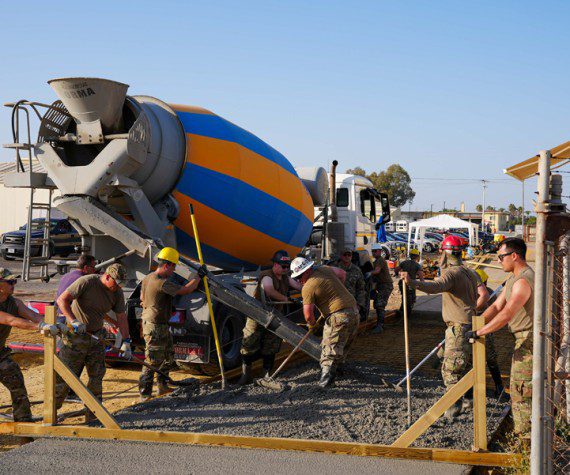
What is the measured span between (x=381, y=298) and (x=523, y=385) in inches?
311

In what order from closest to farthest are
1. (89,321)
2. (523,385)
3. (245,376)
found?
(523,385) < (89,321) < (245,376)

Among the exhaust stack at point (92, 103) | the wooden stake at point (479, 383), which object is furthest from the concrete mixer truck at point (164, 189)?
the wooden stake at point (479, 383)

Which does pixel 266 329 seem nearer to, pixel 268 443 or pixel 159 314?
pixel 159 314

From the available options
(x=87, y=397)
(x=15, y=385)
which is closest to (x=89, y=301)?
(x=15, y=385)

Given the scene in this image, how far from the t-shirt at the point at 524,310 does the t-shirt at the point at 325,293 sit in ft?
7.71

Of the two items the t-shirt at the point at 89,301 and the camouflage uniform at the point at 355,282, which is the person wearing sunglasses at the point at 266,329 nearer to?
the t-shirt at the point at 89,301

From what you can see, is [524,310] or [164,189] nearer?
[524,310]

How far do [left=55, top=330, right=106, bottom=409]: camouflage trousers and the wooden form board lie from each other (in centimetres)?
60

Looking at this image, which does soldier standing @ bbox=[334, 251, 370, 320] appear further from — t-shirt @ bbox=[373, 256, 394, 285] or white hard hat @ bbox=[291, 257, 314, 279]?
white hard hat @ bbox=[291, 257, 314, 279]

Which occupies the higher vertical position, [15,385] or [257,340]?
[257,340]

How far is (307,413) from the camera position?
Result: 264 inches

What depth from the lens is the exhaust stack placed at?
7750 millimetres

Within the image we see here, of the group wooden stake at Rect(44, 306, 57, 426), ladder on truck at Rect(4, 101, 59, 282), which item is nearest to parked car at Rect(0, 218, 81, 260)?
ladder on truck at Rect(4, 101, 59, 282)

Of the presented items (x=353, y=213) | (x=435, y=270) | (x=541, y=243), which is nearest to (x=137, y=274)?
(x=541, y=243)
